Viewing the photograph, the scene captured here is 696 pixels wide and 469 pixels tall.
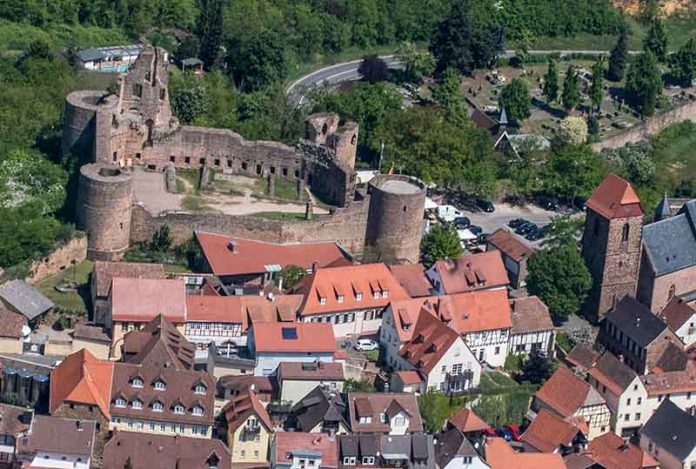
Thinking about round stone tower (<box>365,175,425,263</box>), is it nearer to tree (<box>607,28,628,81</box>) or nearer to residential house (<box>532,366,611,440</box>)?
residential house (<box>532,366,611,440</box>)

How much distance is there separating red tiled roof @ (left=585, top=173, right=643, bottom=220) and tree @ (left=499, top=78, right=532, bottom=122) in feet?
88.5

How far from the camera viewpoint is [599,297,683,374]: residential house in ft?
357

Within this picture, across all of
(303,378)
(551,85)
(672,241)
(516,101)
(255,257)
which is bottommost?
(551,85)

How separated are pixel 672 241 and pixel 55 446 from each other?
39.3 metres

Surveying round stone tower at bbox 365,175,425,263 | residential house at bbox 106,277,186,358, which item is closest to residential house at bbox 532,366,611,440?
round stone tower at bbox 365,175,425,263

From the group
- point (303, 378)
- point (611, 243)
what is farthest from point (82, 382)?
point (611, 243)

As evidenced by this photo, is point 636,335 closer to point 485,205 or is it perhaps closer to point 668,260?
point 668,260

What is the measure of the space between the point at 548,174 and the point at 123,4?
31.6 m

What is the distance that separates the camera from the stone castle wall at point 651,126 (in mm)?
141375

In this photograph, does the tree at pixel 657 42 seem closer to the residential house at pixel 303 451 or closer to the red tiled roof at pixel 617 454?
the red tiled roof at pixel 617 454

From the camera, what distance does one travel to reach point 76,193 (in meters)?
110

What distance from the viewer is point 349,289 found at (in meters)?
106

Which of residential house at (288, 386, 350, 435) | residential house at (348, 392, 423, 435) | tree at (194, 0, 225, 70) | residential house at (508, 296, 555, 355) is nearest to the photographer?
residential house at (288, 386, 350, 435)

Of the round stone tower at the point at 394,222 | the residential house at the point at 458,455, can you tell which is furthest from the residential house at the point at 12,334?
the round stone tower at the point at 394,222
